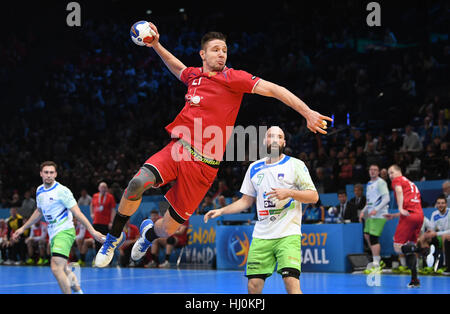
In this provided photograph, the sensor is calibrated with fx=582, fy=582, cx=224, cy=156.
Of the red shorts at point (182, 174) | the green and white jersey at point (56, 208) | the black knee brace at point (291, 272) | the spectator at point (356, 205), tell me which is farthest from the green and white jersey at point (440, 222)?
the red shorts at point (182, 174)

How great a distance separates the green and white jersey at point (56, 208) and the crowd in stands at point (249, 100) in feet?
23.5

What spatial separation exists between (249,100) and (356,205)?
29.1 ft

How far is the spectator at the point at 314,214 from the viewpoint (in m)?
14.5

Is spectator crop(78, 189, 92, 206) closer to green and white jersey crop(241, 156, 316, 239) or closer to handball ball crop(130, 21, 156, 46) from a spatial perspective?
green and white jersey crop(241, 156, 316, 239)

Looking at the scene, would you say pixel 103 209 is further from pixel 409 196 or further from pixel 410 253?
pixel 410 253

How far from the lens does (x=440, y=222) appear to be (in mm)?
12852

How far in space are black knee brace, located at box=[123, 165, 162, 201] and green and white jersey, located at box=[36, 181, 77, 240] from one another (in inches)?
150

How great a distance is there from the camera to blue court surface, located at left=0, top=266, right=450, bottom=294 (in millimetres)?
10383

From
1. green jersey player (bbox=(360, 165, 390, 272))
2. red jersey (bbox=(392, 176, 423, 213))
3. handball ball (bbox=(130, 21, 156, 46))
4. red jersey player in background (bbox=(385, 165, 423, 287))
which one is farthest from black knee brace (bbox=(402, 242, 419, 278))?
handball ball (bbox=(130, 21, 156, 46))

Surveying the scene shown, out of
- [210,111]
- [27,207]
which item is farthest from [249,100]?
[210,111]

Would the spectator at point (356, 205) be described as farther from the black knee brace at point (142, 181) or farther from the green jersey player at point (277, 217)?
the black knee brace at point (142, 181)

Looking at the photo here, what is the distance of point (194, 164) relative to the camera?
6.11 m

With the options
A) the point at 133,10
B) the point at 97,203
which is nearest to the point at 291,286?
the point at 97,203
